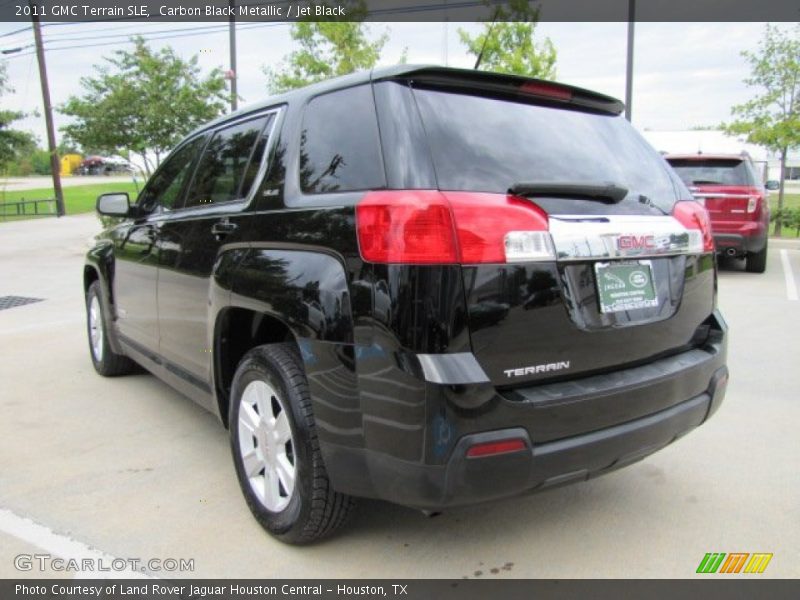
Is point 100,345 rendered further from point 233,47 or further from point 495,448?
point 233,47

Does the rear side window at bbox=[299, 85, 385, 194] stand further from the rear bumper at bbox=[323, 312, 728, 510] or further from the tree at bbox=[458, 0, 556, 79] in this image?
the tree at bbox=[458, 0, 556, 79]

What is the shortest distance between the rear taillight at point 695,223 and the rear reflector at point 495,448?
1.22 m

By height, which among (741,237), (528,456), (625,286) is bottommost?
(741,237)

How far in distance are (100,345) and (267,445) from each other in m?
3.02

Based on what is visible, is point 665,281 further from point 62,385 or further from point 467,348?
point 62,385

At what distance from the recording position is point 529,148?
253 centimetres

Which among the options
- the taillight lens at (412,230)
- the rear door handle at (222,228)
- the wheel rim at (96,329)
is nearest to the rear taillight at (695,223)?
the taillight lens at (412,230)

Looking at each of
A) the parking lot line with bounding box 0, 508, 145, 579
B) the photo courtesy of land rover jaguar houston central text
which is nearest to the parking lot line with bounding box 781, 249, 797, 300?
the photo courtesy of land rover jaguar houston central text

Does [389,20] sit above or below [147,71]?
above

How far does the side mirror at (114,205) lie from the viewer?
4.43 m

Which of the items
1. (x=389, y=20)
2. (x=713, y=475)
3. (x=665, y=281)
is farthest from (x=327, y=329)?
(x=389, y=20)

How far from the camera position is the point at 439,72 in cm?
243

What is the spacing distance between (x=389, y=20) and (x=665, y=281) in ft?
56.8

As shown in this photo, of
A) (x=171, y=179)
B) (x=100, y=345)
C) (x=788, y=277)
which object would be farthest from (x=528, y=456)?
(x=788, y=277)
